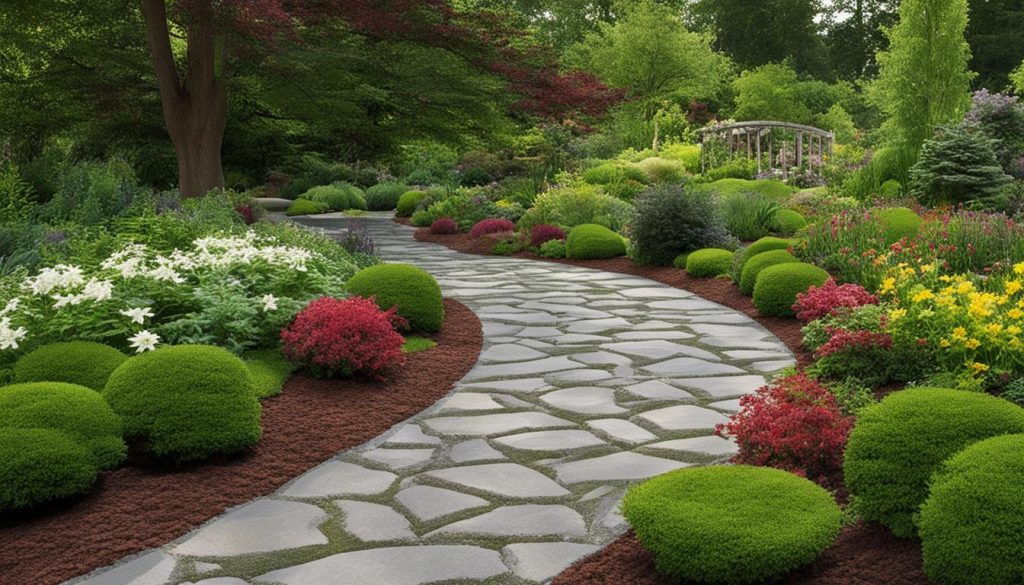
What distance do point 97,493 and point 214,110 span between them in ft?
32.5

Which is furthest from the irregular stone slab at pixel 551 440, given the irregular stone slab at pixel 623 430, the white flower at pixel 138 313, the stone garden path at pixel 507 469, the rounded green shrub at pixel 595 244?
the rounded green shrub at pixel 595 244

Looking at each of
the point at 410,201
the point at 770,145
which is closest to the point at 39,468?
the point at 410,201

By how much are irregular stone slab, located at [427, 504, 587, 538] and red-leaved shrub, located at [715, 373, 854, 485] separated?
0.92 m

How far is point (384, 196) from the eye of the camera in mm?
25609

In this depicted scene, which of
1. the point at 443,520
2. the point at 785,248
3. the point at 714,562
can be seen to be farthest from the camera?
the point at 785,248

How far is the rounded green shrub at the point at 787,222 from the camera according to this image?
13.0 m

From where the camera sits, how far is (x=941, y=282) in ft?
22.6

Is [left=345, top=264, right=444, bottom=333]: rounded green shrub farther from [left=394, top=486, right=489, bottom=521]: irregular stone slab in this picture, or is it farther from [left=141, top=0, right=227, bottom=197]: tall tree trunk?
[left=141, top=0, right=227, bottom=197]: tall tree trunk

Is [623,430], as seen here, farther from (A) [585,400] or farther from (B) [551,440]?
(A) [585,400]

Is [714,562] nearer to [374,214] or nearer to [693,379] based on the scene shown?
[693,379]

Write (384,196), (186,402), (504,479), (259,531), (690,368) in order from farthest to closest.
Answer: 1. (384,196)
2. (690,368)
3. (186,402)
4. (504,479)
5. (259,531)

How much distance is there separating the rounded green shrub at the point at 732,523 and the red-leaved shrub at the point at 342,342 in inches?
107

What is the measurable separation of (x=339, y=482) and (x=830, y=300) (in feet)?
14.0

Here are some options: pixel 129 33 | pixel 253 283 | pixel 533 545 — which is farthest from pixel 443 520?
pixel 129 33
